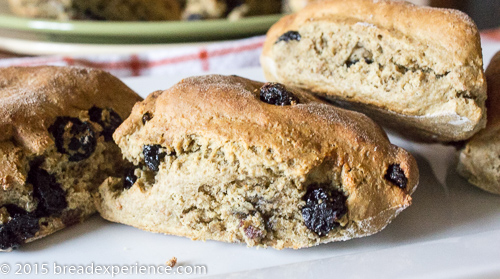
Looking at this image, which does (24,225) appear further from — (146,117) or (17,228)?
(146,117)

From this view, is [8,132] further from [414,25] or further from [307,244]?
[414,25]

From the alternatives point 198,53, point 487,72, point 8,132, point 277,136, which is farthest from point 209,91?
point 198,53

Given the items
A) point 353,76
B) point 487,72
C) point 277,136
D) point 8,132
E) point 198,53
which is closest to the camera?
point 277,136

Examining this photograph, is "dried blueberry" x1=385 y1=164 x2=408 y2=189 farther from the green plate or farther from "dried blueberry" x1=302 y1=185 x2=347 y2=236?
the green plate

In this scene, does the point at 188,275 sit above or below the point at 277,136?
below

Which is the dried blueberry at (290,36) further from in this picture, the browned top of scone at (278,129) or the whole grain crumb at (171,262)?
the whole grain crumb at (171,262)

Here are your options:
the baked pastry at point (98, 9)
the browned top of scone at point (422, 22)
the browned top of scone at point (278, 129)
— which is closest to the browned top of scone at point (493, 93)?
the browned top of scone at point (422, 22)
